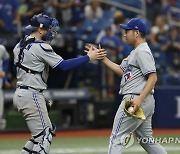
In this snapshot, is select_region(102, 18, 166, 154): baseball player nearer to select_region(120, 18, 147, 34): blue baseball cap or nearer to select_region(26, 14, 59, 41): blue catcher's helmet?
select_region(120, 18, 147, 34): blue baseball cap

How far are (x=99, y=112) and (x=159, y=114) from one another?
1.39 meters

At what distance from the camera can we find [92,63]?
49.3 feet

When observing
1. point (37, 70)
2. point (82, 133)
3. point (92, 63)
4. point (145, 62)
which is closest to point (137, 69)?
point (145, 62)

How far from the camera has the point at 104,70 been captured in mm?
14867

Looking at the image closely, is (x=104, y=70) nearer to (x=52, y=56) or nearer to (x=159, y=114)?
(x=159, y=114)

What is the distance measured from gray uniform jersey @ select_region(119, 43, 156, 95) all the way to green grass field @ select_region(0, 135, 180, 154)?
9.72 feet

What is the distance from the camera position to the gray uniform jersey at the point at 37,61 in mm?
7312

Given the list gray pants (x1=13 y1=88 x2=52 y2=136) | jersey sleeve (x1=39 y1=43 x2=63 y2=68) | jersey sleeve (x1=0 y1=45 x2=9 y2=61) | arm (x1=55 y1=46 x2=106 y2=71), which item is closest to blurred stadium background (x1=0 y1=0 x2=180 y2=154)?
jersey sleeve (x1=0 y1=45 x2=9 y2=61)

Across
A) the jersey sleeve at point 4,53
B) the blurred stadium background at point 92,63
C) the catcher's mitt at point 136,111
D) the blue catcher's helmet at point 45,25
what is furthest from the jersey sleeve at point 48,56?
the blurred stadium background at point 92,63

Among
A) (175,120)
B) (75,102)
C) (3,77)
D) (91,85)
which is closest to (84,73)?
(91,85)

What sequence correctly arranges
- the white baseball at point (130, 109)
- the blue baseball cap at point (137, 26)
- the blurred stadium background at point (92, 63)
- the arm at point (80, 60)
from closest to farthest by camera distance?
the white baseball at point (130, 109)
the blue baseball cap at point (137, 26)
the arm at point (80, 60)
the blurred stadium background at point (92, 63)

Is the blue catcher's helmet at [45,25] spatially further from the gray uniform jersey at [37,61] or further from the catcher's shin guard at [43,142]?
the catcher's shin guard at [43,142]

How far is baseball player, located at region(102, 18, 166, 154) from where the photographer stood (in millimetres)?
6930

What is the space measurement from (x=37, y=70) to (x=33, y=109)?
47 cm
